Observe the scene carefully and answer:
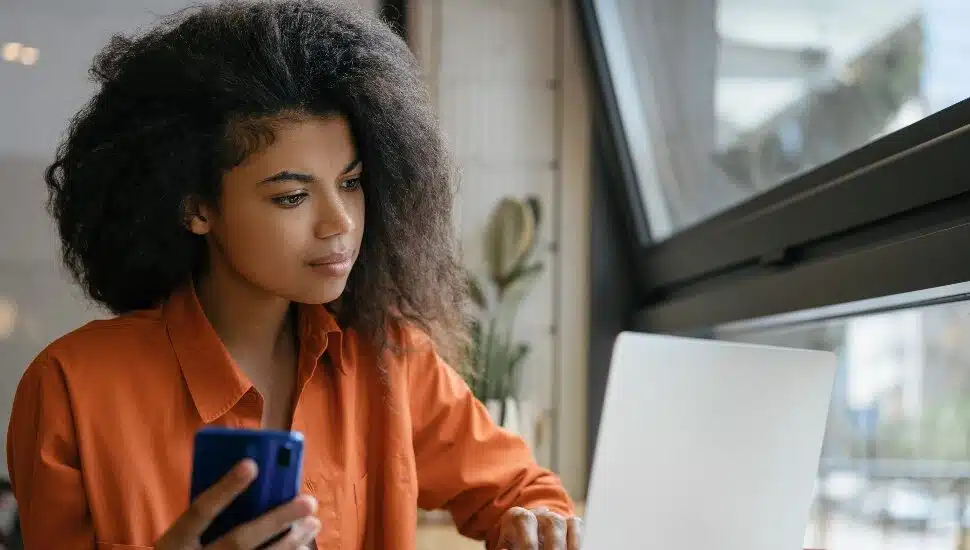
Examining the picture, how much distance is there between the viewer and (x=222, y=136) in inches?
50.2

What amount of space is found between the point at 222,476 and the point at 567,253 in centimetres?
234

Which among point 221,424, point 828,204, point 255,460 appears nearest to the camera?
point 255,460

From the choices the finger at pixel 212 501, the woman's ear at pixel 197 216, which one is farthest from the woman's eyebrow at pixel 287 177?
the finger at pixel 212 501

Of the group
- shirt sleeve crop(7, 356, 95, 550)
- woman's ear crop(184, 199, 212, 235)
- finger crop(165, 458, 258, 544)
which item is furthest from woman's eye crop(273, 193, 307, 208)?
finger crop(165, 458, 258, 544)

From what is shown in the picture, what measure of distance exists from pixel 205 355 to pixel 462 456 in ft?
1.30

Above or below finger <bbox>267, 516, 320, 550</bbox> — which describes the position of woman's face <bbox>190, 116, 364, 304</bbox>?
above

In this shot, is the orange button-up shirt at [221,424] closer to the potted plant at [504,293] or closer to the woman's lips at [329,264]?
the woman's lips at [329,264]

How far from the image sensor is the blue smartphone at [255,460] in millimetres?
860

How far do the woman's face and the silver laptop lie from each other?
1.59ft

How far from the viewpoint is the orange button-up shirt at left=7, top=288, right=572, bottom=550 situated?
1.21 m

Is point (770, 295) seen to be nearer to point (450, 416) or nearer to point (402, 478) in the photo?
point (450, 416)

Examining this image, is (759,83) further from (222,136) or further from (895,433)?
(222,136)

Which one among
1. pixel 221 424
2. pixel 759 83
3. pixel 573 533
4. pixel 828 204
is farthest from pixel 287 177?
pixel 759 83

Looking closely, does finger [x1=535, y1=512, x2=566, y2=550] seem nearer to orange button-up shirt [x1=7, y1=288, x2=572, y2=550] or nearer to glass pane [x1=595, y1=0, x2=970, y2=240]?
orange button-up shirt [x1=7, y1=288, x2=572, y2=550]
